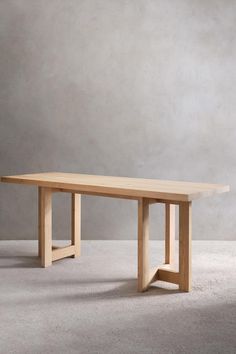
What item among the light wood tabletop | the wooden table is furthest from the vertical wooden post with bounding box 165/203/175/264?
the light wood tabletop

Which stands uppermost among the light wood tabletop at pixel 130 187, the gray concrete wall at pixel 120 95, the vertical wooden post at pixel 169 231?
the gray concrete wall at pixel 120 95

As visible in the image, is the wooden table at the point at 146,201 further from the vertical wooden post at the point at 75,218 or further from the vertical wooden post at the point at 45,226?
the vertical wooden post at the point at 75,218


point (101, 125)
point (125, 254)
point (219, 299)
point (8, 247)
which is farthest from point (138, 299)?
point (101, 125)

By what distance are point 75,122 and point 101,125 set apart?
0.23 m

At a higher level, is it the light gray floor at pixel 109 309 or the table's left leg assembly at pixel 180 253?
the table's left leg assembly at pixel 180 253

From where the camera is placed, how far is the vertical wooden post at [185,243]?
2.90 meters

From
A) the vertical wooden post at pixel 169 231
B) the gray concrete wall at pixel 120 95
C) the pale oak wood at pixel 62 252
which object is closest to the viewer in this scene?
the vertical wooden post at pixel 169 231

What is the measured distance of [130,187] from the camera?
116 inches

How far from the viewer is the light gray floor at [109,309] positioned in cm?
221

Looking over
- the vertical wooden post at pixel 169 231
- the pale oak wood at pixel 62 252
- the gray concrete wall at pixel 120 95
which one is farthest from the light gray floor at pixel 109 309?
the gray concrete wall at pixel 120 95

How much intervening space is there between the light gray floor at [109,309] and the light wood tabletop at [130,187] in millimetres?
580

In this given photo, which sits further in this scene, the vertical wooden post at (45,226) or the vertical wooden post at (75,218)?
the vertical wooden post at (75,218)

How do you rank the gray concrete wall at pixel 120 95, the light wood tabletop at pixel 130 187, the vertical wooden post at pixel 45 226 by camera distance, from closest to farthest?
the light wood tabletop at pixel 130 187 < the vertical wooden post at pixel 45 226 < the gray concrete wall at pixel 120 95

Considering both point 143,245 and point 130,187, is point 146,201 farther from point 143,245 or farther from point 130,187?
point 143,245
